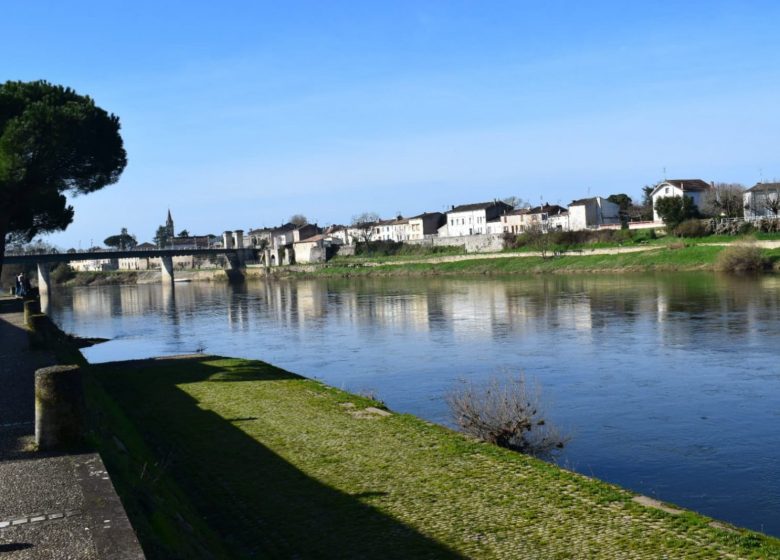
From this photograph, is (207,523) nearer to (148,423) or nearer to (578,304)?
(148,423)

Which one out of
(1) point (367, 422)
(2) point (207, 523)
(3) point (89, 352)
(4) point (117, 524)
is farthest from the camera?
(3) point (89, 352)

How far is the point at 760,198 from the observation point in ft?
301

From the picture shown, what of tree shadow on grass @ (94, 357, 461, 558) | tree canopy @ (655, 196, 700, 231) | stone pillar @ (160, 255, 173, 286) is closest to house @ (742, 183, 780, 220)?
tree canopy @ (655, 196, 700, 231)

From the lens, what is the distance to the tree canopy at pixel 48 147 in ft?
85.9

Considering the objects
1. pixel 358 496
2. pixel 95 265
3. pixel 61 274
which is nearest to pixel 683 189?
pixel 358 496

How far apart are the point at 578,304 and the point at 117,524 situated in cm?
3900

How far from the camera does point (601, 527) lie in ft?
30.0

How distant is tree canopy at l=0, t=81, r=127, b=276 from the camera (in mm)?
26172

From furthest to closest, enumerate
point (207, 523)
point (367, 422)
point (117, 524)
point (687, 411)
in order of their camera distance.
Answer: point (687, 411), point (367, 422), point (207, 523), point (117, 524)

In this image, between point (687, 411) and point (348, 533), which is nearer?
point (348, 533)

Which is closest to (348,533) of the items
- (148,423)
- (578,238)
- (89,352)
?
(148,423)

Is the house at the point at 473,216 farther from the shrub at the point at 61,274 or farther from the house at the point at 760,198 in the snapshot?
the shrub at the point at 61,274

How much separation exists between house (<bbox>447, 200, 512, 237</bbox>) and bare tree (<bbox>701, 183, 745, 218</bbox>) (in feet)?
117

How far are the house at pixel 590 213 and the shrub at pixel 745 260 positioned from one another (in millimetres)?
43344
